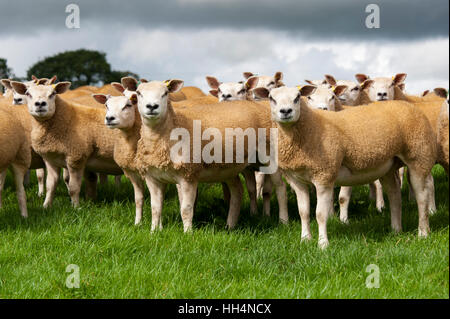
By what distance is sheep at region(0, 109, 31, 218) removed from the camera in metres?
8.15

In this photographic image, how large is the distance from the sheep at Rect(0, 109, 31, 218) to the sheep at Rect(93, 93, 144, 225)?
122 centimetres

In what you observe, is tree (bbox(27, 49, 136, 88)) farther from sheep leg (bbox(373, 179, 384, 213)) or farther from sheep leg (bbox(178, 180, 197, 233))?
sheep leg (bbox(178, 180, 197, 233))

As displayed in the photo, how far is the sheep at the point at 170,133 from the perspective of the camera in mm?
7605

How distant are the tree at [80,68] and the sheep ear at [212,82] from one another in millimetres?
23309

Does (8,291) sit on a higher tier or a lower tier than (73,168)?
lower

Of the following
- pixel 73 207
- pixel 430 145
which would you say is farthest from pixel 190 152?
pixel 430 145

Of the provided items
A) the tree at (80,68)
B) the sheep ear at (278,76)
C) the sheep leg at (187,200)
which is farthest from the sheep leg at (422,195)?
the tree at (80,68)

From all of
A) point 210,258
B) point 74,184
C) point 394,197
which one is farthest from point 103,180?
point 394,197

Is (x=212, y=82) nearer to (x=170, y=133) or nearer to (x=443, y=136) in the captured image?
(x=170, y=133)

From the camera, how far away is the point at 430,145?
7.86m

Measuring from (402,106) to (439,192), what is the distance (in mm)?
3548

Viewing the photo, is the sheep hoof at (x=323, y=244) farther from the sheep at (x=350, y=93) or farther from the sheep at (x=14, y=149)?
the sheep at (x=14, y=149)
